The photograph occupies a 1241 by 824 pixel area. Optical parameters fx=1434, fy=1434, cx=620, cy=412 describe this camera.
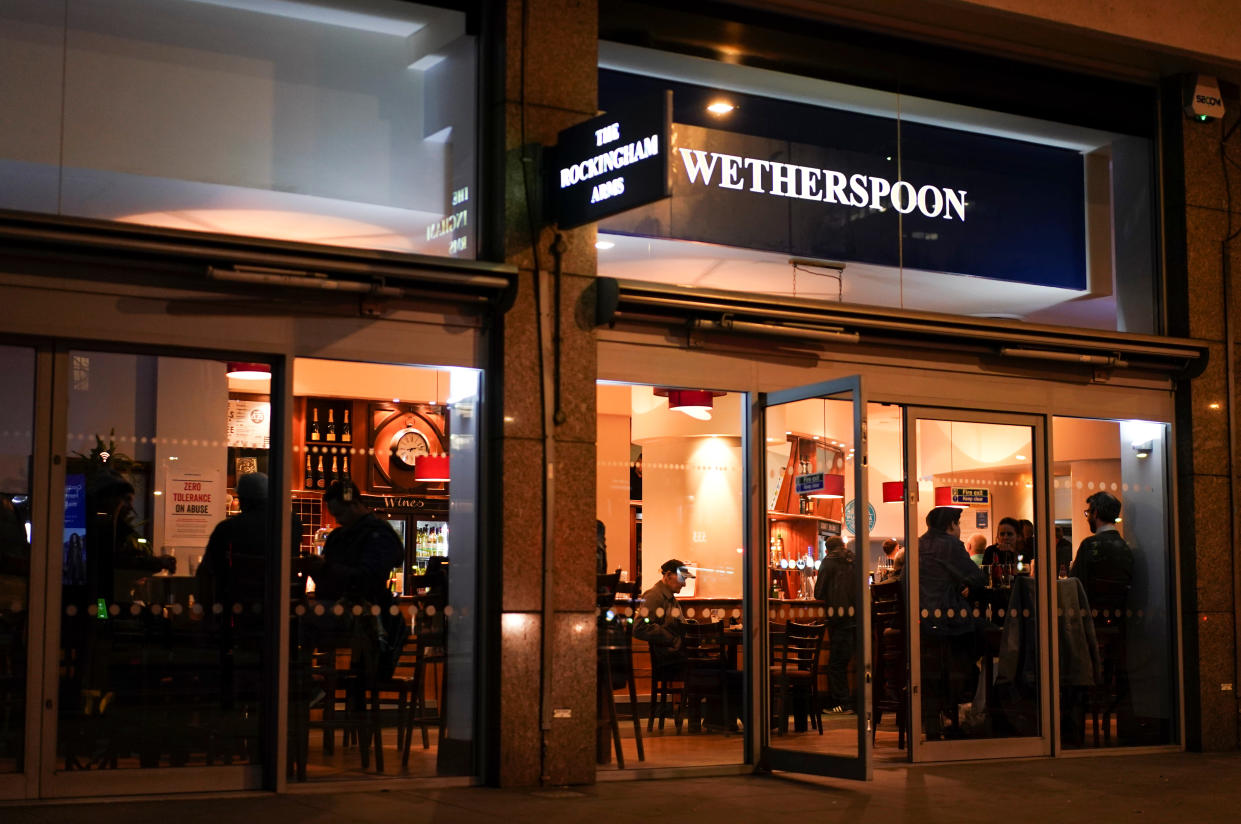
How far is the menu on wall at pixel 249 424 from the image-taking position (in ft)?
26.1

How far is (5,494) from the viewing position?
736 cm

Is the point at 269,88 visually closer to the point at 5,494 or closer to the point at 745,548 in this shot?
the point at 5,494

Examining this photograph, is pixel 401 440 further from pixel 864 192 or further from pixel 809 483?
pixel 864 192

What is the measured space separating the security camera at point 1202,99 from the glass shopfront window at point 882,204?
0.40 meters

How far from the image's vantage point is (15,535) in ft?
24.2

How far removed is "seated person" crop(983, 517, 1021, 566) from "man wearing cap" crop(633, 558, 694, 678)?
7.76 feet

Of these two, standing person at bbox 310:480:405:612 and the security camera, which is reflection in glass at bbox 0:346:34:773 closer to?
standing person at bbox 310:480:405:612

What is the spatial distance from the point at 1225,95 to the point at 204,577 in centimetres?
864

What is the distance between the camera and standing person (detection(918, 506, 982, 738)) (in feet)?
32.1

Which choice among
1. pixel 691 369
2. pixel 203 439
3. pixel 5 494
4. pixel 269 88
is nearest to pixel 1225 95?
pixel 691 369

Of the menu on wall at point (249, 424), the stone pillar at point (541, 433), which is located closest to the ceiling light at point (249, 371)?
the menu on wall at point (249, 424)

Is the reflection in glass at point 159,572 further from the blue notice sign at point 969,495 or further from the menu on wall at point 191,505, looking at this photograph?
the blue notice sign at point 969,495

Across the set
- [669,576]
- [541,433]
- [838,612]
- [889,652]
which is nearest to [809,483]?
[838,612]

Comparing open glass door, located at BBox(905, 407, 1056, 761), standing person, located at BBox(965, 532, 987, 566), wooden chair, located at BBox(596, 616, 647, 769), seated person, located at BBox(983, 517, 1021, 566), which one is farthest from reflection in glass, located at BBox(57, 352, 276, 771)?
seated person, located at BBox(983, 517, 1021, 566)
